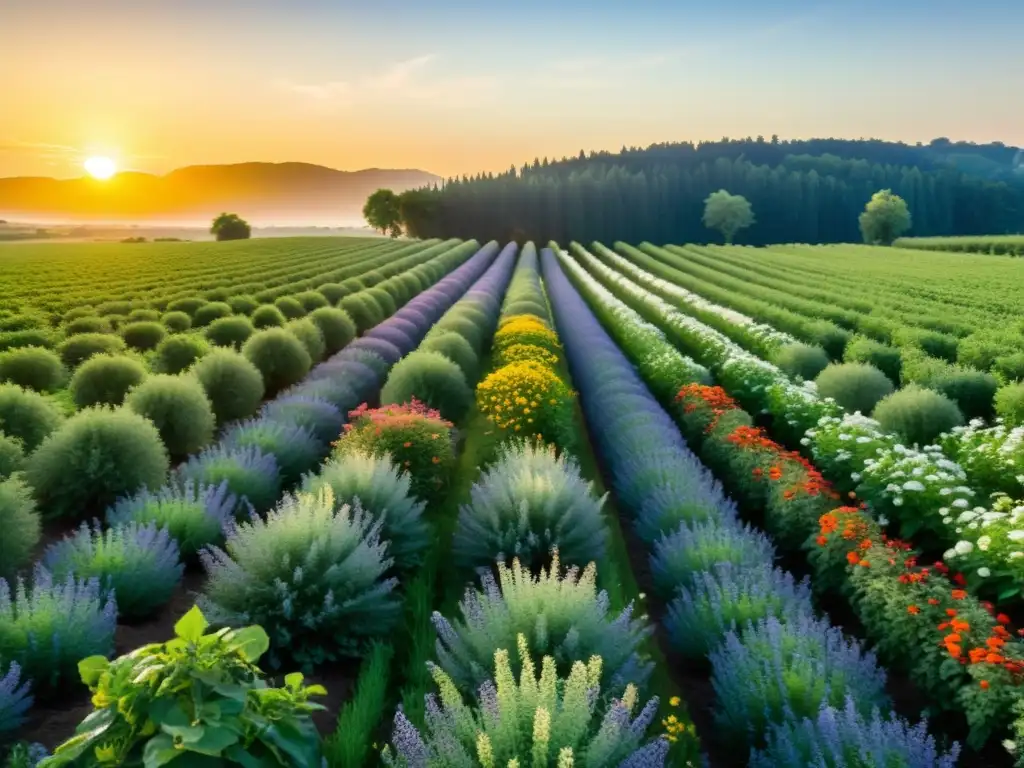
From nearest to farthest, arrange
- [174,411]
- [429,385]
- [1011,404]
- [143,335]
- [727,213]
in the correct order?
[174,411]
[1011,404]
[429,385]
[143,335]
[727,213]

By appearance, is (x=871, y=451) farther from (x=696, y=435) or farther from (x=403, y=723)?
(x=403, y=723)

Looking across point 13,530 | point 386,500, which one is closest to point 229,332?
point 13,530

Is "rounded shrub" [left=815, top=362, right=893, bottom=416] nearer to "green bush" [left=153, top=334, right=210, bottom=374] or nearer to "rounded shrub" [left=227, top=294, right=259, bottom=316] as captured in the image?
"green bush" [left=153, top=334, right=210, bottom=374]

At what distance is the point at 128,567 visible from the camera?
614 centimetres

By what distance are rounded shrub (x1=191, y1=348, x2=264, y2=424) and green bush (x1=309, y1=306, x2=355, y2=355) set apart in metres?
7.63

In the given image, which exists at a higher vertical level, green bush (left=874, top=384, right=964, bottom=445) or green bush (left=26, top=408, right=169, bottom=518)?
green bush (left=26, top=408, right=169, bottom=518)

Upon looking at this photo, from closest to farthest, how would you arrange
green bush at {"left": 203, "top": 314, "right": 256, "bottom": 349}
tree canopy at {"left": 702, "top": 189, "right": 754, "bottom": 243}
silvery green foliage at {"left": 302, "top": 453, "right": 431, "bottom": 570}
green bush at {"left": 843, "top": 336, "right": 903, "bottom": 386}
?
1. silvery green foliage at {"left": 302, "top": 453, "right": 431, "bottom": 570}
2. green bush at {"left": 843, "top": 336, "right": 903, "bottom": 386}
3. green bush at {"left": 203, "top": 314, "right": 256, "bottom": 349}
4. tree canopy at {"left": 702, "top": 189, "right": 754, "bottom": 243}

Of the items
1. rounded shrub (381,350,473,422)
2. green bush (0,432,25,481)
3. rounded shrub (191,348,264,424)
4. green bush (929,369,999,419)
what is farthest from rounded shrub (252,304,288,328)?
green bush (929,369,999,419)

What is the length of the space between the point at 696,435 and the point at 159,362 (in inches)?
464

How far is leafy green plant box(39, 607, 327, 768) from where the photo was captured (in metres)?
2.55

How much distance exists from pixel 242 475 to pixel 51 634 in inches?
133

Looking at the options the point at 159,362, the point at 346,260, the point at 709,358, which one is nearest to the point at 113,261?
the point at 346,260

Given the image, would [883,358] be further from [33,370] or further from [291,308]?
[291,308]

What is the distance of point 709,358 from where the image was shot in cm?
1644
